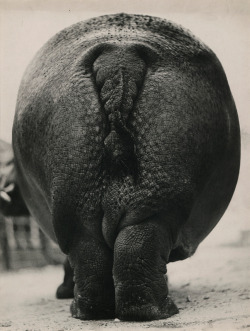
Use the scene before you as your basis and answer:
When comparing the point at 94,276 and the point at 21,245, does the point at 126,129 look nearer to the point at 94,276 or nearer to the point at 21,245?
the point at 94,276

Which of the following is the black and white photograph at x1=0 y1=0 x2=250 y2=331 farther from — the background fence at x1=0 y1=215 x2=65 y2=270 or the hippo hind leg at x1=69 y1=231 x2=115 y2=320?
the background fence at x1=0 y1=215 x2=65 y2=270

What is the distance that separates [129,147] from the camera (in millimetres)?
2928

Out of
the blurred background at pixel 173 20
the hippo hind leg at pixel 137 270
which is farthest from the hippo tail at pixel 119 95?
the blurred background at pixel 173 20

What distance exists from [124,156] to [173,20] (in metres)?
0.90

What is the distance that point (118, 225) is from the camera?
2916mm

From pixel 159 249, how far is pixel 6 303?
1152 mm

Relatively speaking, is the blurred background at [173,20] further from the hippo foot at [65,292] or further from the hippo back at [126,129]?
the hippo foot at [65,292]

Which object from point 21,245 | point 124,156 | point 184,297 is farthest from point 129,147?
point 21,245

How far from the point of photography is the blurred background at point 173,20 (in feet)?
11.6

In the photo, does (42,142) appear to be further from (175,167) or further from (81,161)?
(175,167)

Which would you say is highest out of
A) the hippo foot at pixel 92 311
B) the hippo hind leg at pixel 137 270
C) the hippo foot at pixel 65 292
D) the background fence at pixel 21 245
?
the hippo hind leg at pixel 137 270

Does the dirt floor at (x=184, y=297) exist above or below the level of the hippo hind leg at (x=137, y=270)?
below

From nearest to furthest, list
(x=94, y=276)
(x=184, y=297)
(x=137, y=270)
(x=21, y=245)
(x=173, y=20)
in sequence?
1. (x=137, y=270)
2. (x=94, y=276)
3. (x=173, y=20)
4. (x=184, y=297)
5. (x=21, y=245)

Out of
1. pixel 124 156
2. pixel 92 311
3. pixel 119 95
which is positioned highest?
pixel 119 95
